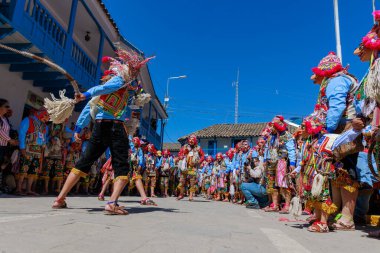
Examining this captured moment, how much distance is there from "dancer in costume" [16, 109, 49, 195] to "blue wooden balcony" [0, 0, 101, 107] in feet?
5.23

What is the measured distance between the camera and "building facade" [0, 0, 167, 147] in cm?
700

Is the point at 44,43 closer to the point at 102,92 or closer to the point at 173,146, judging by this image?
the point at 102,92

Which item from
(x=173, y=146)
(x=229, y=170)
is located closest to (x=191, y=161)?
(x=229, y=170)

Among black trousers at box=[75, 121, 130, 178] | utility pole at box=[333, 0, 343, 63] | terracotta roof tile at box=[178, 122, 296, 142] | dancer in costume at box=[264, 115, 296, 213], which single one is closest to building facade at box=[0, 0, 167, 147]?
black trousers at box=[75, 121, 130, 178]

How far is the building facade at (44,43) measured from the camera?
7.00 metres

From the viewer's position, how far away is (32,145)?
7.07 m

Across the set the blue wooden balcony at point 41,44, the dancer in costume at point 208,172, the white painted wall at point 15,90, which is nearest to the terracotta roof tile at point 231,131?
the dancer in costume at point 208,172

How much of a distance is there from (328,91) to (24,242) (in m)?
3.62

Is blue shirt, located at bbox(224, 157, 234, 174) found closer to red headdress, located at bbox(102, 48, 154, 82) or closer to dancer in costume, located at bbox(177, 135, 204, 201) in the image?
dancer in costume, located at bbox(177, 135, 204, 201)

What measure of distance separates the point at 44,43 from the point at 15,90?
1886 millimetres

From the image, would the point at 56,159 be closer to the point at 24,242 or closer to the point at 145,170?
the point at 145,170

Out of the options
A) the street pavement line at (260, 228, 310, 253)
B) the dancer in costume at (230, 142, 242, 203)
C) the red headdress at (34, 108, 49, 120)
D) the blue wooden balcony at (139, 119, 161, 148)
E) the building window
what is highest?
the building window

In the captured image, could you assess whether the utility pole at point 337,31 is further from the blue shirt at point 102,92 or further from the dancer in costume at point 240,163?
the blue shirt at point 102,92

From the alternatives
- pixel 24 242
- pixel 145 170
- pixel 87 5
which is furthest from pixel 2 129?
pixel 145 170
